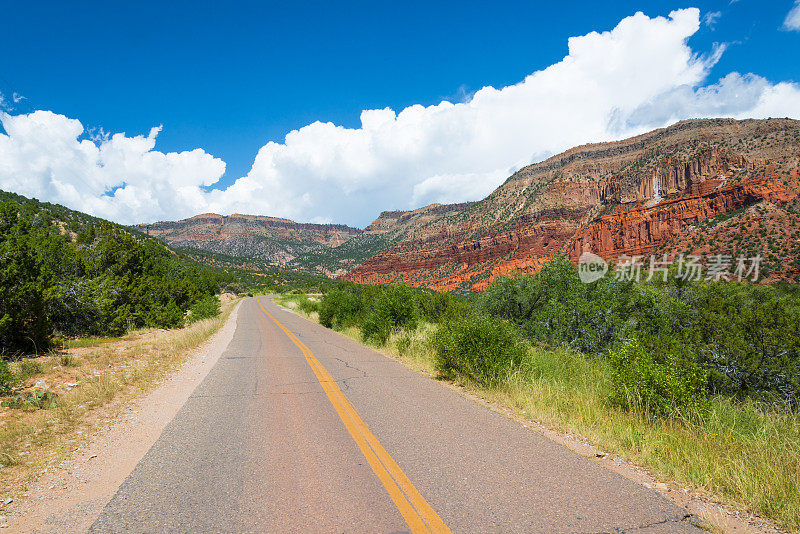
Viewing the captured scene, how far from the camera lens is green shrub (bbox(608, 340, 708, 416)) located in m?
5.17

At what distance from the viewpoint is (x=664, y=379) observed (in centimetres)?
525

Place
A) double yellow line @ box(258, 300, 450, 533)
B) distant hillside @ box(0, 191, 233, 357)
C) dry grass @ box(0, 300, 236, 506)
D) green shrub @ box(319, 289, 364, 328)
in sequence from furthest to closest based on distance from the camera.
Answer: green shrub @ box(319, 289, 364, 328)
distant hillside @ box(0, 191, 233, 357)
dry grass @ box(0, 300, 236, 506)
double yellow line @ box(258, 300, 450, 533)

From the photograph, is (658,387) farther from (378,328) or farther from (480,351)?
(378,328)

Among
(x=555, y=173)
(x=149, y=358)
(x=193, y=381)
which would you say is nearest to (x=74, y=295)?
(x=149, y=358)

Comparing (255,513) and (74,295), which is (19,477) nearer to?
(255,513)

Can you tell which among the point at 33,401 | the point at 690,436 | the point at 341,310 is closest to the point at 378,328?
the point at 341,310

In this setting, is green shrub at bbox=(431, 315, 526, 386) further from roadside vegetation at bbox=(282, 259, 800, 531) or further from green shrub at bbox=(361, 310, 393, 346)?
green shrub at bbox=(361, 310, 393, 346)

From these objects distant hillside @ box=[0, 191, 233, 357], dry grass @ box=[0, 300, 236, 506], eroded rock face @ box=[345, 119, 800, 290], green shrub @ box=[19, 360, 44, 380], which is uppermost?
eroded rock face @ box=[345, 119, 800, 290]

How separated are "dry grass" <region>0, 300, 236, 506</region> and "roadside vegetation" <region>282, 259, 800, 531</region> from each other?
6.19 m

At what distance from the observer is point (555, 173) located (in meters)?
121

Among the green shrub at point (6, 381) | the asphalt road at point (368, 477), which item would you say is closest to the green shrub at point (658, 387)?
the asphalt road at point (368, 477)

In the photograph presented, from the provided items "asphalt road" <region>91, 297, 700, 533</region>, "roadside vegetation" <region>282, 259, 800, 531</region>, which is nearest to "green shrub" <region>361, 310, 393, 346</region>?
"roadside vegetation" <region>282, 259, 800, 531</region>

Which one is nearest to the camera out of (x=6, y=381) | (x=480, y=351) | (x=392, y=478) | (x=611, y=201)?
(x=392, y=478)

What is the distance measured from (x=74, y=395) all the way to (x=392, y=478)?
6.67m
